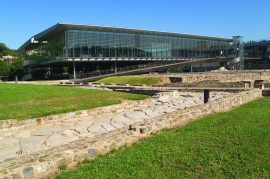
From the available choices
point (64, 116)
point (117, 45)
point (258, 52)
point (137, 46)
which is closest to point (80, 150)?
point (64, 116)

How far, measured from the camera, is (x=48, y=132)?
12195 millimetres

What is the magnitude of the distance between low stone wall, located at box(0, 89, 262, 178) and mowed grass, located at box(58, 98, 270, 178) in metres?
0.26

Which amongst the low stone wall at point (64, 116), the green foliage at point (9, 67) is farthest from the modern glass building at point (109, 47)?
the low stone wall at point (64, 116)

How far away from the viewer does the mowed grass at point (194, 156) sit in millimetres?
6461

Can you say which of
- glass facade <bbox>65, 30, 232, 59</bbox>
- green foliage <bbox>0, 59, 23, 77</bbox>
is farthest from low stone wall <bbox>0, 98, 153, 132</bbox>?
green foliage <bbox>0, 59, 23, 77</bbox>

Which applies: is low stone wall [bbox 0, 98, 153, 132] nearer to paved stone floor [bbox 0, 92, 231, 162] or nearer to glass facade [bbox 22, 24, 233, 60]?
paved stone floor [bbox 0, 92, 231, 162]

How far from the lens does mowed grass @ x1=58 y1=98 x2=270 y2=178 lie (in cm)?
646

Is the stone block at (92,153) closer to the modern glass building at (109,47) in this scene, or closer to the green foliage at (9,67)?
the modern glass building at (109,47)

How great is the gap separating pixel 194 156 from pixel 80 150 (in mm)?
2491

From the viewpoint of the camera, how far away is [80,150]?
7332 millimetres

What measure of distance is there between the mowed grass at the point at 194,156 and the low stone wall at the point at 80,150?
259 millimetres

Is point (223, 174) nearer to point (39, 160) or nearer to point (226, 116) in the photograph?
point (39, 160)

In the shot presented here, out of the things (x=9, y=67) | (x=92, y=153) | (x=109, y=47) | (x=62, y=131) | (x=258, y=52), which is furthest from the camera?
(x=258, y=52)

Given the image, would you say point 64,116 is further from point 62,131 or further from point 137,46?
point 137,46
